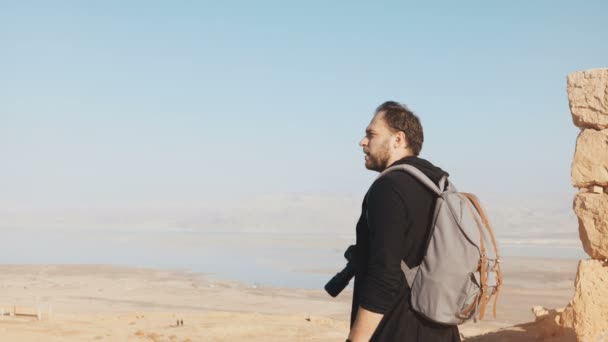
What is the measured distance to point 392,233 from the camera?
2.74m

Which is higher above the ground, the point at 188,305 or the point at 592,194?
the point at 592,194

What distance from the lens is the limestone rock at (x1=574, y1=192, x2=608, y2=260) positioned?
18.8 ft

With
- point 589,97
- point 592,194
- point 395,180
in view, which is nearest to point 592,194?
point 592,194

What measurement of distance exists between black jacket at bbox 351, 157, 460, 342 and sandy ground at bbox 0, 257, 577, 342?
4.57 meters

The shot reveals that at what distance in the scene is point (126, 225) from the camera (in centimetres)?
9906

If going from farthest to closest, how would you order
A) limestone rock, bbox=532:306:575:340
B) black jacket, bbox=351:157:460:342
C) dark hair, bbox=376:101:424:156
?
limestone rock, bbox=532:306:575:340 → dark hair, bbox=376:101:424:156 → black jacket, bbox=351:157:460:342

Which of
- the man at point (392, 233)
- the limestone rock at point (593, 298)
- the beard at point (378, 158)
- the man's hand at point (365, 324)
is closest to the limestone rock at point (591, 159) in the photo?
the limestone rock at point (593, 298)

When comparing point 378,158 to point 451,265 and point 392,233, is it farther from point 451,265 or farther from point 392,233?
point 451,265

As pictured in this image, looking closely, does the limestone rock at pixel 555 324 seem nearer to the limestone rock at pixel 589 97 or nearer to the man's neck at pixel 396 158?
the limestone rock at pixel 589 97

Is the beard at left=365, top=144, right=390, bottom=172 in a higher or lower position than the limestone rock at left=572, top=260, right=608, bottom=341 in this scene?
higher

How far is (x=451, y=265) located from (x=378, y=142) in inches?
24.5

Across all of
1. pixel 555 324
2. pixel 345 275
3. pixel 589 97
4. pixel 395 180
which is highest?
pixel 589 97

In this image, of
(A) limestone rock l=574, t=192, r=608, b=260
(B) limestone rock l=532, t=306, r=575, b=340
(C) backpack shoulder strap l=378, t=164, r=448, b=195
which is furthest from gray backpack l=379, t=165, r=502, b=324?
(B) limestone rock l=532, t=306, r=575, b=340

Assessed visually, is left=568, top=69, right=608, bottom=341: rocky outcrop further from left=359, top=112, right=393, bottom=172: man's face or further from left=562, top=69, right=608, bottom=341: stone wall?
left=359, top=112, right=393, bottom=172: man's face
